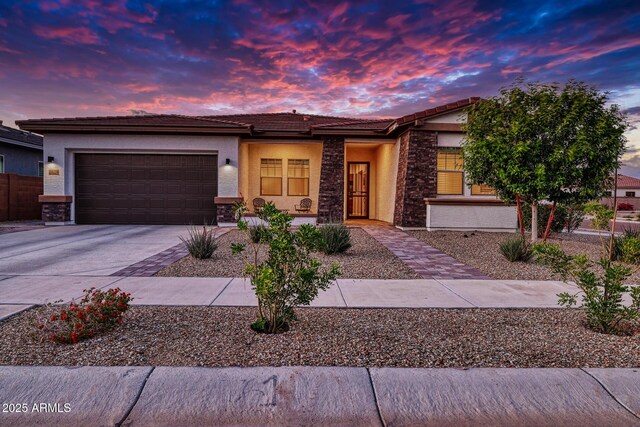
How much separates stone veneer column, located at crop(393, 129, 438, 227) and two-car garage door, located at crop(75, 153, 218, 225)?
27.0 feet

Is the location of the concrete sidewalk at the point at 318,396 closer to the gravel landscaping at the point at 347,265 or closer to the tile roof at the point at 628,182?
the gravel landscaping at the point at 347,265

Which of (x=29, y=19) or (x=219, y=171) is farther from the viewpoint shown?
(x=219, y=171)

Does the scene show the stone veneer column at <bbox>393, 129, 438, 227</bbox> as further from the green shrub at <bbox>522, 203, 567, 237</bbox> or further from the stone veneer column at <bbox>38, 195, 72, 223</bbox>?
the stone veneer column at <bbox>38, 195, 72, 223</bbox>

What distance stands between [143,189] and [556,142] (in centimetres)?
1530

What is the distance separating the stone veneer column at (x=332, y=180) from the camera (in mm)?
16000

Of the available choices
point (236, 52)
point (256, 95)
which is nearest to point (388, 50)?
point (236, 52)

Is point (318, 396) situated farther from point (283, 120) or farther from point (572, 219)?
point (283, 120)

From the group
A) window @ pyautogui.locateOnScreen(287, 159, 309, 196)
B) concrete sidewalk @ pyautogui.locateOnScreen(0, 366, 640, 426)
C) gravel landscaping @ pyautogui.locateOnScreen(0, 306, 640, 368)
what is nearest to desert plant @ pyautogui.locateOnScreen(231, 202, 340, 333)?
gravel landscaping @ pyautogui.locateOnScreen(0, 306, 640, 368)

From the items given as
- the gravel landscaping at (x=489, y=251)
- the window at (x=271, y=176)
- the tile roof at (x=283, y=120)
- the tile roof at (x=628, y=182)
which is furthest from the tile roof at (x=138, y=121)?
the tile roof at (x=628, y=182)

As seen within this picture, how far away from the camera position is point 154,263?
26.4ft

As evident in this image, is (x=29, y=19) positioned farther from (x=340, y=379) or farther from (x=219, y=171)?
(x=340, y=379)

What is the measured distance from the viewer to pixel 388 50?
14781 millimetres

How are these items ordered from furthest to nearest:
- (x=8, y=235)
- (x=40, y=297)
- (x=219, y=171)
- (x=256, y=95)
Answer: (x=256, y=95)
(x=219, y=171)
(x=8, y=235)
(x=40, y=297)

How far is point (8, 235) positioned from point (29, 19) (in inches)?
313
